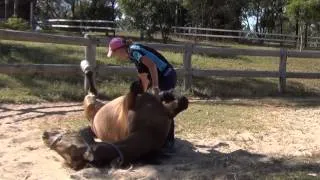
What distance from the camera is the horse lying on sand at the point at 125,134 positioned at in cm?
627

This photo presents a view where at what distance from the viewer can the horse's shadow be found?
19.4ft

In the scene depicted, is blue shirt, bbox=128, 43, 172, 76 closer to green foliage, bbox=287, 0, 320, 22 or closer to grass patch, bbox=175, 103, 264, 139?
grass patch, bbox=175, 103, 264, 139

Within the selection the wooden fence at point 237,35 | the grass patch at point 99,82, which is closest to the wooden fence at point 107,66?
the grass patch at point 99,82

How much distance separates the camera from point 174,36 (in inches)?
1448

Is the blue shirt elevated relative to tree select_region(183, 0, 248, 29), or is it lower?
lower

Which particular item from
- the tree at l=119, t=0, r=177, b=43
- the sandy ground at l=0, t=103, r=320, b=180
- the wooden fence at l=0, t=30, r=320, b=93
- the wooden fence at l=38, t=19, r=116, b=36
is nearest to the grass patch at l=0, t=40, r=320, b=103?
the wooden fence at l=0, t=30, r=320, b=93

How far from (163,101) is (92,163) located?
1079mm

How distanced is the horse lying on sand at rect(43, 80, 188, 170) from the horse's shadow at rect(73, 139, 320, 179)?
0.16 m

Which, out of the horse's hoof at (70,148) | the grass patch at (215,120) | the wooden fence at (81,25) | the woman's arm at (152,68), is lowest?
the grass patch at (215,120)

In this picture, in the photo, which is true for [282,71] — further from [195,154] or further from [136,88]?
[136,88]

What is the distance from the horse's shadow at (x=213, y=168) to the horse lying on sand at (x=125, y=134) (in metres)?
0.16

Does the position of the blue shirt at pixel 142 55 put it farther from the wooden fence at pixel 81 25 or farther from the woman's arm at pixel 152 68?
the wooden fence at pixel 81 25

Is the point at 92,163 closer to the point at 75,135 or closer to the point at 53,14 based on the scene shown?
the point at 75,135

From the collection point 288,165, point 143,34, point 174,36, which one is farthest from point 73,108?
point 174,36
